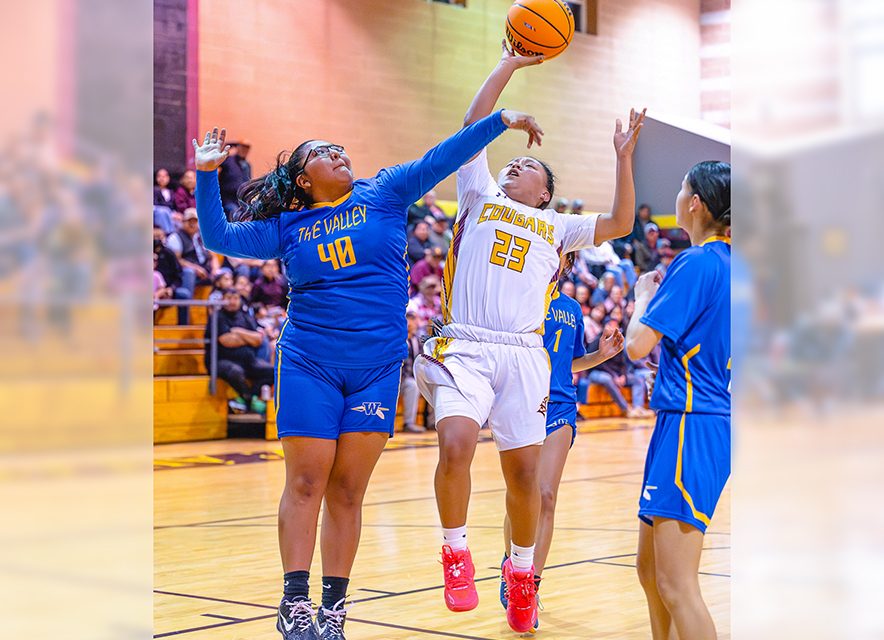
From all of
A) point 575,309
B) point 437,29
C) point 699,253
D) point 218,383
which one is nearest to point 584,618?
point 575,309

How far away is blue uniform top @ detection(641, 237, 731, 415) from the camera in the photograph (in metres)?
2.84

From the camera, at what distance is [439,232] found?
1450 centimetres

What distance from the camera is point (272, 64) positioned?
1471 centimetres

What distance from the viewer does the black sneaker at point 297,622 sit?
3.65 metres

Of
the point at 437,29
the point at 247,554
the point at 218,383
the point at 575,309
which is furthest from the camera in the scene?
the point at 437,29

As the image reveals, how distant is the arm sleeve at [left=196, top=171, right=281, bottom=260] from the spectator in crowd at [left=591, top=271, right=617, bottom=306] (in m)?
12.2

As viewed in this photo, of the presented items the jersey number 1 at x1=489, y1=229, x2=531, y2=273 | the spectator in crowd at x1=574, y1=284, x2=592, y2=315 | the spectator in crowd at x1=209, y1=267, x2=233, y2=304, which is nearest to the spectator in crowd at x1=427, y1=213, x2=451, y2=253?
the spectator in crowd at x1=574, y1=284, x2=592, y2=315

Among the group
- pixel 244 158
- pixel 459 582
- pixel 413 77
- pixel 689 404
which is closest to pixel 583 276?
pixel 413 77

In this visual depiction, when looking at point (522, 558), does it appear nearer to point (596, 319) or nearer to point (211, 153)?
point (211, 153)

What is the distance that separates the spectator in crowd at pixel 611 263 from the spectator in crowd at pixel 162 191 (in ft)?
20.7

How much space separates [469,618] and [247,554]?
182cm

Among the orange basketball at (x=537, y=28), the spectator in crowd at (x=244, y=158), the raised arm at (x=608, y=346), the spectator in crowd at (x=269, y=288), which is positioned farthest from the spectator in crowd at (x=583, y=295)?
the orange basketball at (x=537, y=28)

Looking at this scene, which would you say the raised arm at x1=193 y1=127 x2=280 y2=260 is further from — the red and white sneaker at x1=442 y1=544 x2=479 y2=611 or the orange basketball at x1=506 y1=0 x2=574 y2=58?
the red and white sneaker at x1=442 y1=544 x2=479 y2=611
